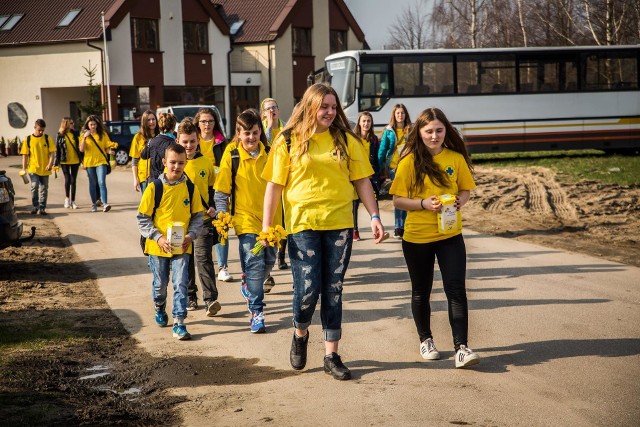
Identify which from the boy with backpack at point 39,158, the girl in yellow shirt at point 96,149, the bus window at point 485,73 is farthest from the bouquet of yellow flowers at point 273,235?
the bus window at point 485,73

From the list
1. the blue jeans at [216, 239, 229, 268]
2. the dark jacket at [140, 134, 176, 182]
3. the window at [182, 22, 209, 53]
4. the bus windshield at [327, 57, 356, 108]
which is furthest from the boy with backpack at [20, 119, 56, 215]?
the window at [182, 22, 209, 53]

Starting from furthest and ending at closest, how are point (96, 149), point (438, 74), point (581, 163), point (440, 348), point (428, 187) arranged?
point (438, 74), point (581, 163), point (96, 149), point (440, 348), point (428, 187)

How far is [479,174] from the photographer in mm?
24438

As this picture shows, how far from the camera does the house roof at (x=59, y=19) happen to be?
146 ft

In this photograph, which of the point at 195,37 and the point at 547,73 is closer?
the point at 547,73

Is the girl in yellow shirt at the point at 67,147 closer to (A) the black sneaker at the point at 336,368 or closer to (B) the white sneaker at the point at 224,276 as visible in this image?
(B) the white sneaker at the point at 224,276

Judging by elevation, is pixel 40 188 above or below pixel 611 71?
below

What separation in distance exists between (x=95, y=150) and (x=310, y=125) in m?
12.5

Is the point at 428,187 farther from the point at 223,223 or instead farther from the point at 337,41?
the point at 337,41

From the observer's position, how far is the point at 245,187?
798 centimetres

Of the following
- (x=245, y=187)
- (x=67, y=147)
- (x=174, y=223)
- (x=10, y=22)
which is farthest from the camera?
(x=10, y=22)

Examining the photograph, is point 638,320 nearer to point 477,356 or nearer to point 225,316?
point 477,356

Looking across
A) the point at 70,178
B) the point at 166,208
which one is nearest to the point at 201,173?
the point at 166,208

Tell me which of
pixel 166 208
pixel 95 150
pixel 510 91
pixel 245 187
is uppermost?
pixel 510 91
